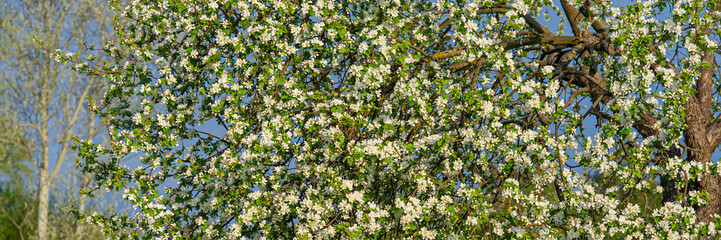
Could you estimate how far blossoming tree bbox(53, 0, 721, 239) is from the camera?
6.88 metres

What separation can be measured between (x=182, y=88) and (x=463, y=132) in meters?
3.48

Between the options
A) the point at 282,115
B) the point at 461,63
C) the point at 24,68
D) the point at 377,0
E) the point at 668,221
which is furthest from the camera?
the point at 24,68

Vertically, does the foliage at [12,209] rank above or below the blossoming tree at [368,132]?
above

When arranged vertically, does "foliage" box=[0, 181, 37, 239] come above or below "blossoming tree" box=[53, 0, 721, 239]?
above

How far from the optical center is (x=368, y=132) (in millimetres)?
7262

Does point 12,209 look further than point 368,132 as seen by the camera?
Yes

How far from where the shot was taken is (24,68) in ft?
71.9

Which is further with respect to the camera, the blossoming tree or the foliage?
the foliage

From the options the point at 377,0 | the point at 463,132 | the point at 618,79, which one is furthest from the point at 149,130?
the point at 618,79

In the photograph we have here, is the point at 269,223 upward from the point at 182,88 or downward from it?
downward

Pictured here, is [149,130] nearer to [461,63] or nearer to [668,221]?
[461,63]

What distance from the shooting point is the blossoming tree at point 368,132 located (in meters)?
6.88

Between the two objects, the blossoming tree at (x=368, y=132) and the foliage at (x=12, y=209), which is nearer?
the blossoming tree at (x=368, y=132)

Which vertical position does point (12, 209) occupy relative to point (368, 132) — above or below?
above
